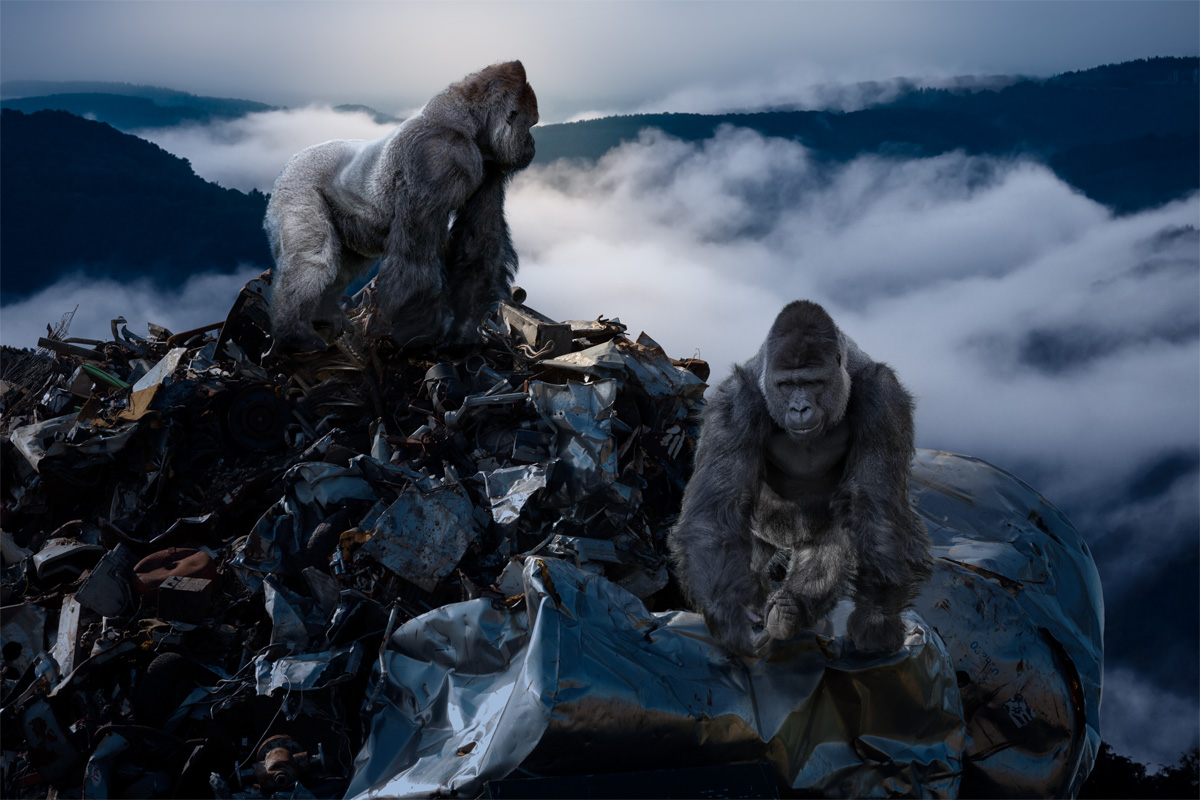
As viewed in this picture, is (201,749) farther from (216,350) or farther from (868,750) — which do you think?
(216,350)

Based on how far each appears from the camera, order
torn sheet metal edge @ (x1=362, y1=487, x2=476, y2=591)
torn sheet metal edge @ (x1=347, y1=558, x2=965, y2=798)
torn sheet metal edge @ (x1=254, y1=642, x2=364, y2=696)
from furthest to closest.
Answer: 1. torn sheet metal edge @ (x1=362, y1=487, x2=476, y2=591)
2. torn sheet metal edge @ (x1=254, y1=642, x2=364, y2=696)
3. torn sheet metal edge @ (x1=347, y1=558, x2=965, y2=798)

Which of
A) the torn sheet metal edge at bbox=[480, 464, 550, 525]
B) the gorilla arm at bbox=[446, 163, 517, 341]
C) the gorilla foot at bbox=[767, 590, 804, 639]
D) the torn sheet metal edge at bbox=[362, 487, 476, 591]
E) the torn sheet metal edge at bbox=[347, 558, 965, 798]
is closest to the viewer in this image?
the torn sheet metal edge at bbox=[347, 558, 965, 798]

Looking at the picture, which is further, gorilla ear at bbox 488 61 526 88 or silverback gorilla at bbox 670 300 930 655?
gorilla ear at bbox 488 61 526 88

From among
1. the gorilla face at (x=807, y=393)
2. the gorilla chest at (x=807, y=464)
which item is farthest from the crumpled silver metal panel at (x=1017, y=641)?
the gorilla face at (x=807, y=393)

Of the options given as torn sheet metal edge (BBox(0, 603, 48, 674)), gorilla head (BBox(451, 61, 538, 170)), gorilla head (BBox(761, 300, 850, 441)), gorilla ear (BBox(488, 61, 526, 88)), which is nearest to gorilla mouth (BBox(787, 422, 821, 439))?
gorilla head (BBox(761, 300, 850, 441))

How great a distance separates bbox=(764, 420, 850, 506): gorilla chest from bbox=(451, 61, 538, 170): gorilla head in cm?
270

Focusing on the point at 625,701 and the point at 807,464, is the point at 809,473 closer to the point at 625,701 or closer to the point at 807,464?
the point at 807,464

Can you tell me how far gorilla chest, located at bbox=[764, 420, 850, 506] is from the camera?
2.93 meters

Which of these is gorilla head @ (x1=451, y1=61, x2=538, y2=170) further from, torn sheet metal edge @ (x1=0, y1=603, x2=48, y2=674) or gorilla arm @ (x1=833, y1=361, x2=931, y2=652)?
torn sheet metal edge @ (x1=0, y1=603, x2=48, y2=674)

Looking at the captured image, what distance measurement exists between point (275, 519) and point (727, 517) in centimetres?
223

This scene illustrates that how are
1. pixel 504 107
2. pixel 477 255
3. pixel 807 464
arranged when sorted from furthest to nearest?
pixel 477 255
pixel 504 107
pixel 807 464

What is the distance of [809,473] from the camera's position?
118 inches

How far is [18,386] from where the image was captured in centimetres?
641

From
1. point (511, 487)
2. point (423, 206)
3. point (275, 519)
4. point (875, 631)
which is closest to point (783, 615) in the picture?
point (875, 631)
